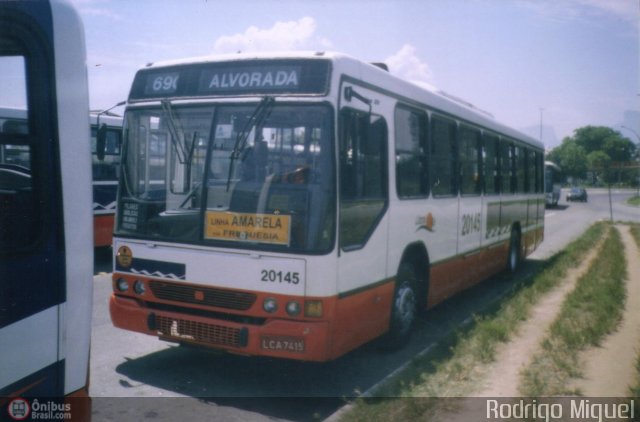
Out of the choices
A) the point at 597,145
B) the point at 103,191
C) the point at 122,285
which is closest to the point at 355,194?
the point at 122,285

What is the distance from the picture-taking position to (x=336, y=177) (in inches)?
216

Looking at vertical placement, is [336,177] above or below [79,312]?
above

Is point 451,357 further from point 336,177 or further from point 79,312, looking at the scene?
point 79,312

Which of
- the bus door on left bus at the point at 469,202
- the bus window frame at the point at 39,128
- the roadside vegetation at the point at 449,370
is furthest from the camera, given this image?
the bus door on left bus at the point at 469,202

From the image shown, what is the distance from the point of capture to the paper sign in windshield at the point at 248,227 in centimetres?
544

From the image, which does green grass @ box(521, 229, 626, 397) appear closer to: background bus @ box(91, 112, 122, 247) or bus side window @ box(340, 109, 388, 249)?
bus side window @ box(340, 109, 388, 249)

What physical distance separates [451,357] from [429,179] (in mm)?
2321

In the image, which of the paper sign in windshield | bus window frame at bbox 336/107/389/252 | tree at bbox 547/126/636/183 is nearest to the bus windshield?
the paper sign in windshield

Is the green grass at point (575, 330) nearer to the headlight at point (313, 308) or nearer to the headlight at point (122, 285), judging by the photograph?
the headlight at point (313, 308)

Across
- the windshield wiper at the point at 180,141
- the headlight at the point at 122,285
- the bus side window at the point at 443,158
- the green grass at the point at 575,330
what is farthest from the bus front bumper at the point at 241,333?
the bus side window at the point at 443,158

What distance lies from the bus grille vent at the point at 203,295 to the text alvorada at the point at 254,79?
1899 millimetres

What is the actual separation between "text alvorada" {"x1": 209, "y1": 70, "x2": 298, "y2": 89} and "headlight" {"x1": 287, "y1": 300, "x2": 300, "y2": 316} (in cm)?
195

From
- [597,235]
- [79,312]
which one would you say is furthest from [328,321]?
[597,235]

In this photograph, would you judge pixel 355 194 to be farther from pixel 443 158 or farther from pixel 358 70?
pixel 443 158
